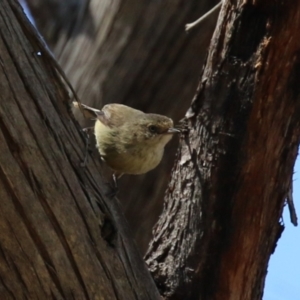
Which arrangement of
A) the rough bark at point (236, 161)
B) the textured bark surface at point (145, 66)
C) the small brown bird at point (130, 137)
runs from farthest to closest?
the textured bark surface at point (145, 66), the small brown bird at point (130, 137), the rough bark at point (236, 161)

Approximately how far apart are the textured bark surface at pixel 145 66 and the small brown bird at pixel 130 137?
32 cm

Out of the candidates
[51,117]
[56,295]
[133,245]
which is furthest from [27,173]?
[133,245]

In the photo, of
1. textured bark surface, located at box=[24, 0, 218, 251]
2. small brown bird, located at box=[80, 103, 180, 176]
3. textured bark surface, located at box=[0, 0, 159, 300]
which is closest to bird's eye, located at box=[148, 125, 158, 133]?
small brown bird, located at box=[80, 103, 180, 176]

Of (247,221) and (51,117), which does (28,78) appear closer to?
(51,117)

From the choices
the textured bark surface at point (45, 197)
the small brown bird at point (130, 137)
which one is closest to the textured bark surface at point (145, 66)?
the small brown bird at point (130, 137)

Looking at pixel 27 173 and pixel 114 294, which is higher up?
pixel 27 173

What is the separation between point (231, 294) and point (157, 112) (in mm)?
1735

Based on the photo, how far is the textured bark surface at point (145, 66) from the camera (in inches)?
180

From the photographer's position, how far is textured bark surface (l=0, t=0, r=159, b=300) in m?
2.50

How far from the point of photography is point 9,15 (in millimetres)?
2674

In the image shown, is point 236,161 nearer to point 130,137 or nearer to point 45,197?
point 45,197

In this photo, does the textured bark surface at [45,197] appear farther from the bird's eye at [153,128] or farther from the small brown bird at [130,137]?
the bird's eye at [153,128]

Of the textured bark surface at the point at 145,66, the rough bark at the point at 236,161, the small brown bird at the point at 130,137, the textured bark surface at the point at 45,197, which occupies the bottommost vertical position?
the textured bark surface at the point at 45,197

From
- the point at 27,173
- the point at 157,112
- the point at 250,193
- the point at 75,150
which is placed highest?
the point at 157,112
